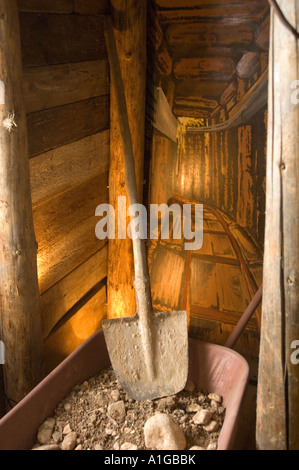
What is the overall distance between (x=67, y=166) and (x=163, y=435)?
1202 millimetres

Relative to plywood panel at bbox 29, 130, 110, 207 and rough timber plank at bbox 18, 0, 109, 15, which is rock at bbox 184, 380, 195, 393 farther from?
rough timber plank at bbox 18, 0, 109, 15

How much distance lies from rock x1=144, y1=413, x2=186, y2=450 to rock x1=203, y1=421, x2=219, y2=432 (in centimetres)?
12

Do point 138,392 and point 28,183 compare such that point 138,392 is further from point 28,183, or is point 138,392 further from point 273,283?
point 28,183

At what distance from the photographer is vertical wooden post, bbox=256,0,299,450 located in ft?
3.68

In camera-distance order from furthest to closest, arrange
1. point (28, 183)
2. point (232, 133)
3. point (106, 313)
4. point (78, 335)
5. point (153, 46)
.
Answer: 1. point (106, 313)
2. point (78, 335)
3. point (153, 46)
4. point (232, 133)
5. point (28, 183)

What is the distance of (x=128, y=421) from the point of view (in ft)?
4.84

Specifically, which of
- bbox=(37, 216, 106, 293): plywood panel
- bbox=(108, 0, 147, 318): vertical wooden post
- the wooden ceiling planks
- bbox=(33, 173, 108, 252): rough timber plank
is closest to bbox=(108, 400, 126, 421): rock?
bbox=(37, 216, 106, 293): plywood panel

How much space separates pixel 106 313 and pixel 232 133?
1295mm

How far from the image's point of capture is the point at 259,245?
76.0 inches

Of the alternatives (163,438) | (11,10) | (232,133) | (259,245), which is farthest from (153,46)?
(163,438)

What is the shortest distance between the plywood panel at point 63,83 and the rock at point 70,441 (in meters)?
1.21

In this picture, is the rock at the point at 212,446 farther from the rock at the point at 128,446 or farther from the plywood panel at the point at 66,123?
the plywood panel at the point at 66,123

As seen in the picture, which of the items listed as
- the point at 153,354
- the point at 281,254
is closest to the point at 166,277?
the point at 153,354

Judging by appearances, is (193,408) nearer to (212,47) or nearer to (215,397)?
(215,397)
